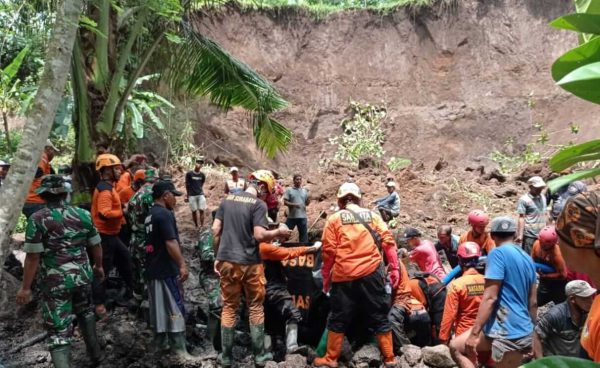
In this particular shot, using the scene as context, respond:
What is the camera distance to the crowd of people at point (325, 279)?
3.73m

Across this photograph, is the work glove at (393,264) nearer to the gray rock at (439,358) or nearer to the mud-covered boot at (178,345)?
the gray rock at (439,358)

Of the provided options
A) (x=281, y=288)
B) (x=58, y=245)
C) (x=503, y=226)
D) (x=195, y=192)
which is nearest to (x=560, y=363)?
(x=503, y=226)

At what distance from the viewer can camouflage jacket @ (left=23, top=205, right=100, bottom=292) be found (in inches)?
172

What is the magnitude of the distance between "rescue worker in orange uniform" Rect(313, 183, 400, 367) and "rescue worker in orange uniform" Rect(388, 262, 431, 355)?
350mm

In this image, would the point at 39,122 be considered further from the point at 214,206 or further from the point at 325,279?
the point at 214,206

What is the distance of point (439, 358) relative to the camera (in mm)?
4777

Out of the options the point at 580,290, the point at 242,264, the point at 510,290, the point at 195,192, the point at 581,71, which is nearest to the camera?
the point at 581,71

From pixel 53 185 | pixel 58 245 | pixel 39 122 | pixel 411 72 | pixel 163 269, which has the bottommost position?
pixel 163 269

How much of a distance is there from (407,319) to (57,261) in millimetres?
3491

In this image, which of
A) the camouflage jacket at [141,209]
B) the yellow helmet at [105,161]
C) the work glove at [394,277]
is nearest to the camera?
the work glove at [394,277]

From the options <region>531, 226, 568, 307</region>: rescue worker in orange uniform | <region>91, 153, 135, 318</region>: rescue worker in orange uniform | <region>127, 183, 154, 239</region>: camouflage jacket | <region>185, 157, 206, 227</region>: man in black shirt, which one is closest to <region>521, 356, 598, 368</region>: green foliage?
<region>531, 226, 568, 307</region>: rescue worker in orange uniform

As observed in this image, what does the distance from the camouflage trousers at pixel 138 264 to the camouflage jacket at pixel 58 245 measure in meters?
0.72

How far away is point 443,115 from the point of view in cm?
2144

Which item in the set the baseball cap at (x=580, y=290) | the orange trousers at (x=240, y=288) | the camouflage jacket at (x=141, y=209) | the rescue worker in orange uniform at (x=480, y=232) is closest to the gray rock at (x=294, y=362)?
the orange trousers at (x=240, y=288)
